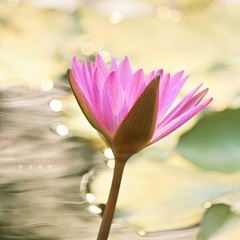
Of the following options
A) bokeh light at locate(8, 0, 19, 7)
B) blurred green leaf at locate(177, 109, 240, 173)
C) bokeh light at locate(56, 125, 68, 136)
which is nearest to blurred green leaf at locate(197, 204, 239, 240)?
blurred green leaf at locate(177, 109, 240, 173)

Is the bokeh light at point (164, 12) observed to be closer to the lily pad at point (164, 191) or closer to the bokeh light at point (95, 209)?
the lily pad at point (164, 191)

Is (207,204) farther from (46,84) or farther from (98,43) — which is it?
(98,43)

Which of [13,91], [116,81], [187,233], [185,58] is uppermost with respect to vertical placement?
[185,58]

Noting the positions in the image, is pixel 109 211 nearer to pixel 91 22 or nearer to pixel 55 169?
pixel 55 169

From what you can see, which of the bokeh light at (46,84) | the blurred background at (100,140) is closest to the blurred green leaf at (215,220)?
the blurred background at (100,140)

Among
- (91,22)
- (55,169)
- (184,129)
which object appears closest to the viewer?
(55,169)

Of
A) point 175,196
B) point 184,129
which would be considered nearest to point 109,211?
point 175,196
